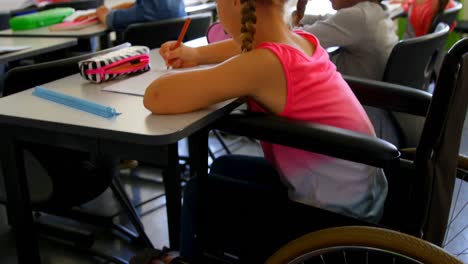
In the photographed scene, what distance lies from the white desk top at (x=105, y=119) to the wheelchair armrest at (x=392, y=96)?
44 centimetres

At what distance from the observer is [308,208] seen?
110 centimetres

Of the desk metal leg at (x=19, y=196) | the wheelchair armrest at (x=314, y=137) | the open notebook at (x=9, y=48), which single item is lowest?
the desk metal leg at (x=19, y=196)

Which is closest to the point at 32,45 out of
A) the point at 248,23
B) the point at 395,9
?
the point at 248,23

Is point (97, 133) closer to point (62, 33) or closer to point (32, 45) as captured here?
point (32, 45)

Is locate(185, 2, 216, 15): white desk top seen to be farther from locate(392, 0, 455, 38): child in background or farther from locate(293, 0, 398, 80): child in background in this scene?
locate(293, 0, 398, 80): child in background

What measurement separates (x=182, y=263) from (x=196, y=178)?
19cm

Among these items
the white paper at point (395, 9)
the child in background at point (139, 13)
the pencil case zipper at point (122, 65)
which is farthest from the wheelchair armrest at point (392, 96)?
the white paper at point (395, 9)

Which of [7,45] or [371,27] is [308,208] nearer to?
[371,27]

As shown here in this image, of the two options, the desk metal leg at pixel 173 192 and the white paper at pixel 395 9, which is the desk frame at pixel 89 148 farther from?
the white paper at pixel 395 9

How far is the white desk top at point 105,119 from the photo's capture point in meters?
0.95

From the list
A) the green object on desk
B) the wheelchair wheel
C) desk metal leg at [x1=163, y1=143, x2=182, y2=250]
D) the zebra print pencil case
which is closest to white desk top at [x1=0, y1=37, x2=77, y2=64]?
the green object on desk

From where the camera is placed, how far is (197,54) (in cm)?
144

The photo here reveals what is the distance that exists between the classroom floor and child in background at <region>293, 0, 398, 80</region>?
0.59 m

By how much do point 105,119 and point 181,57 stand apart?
46cm
